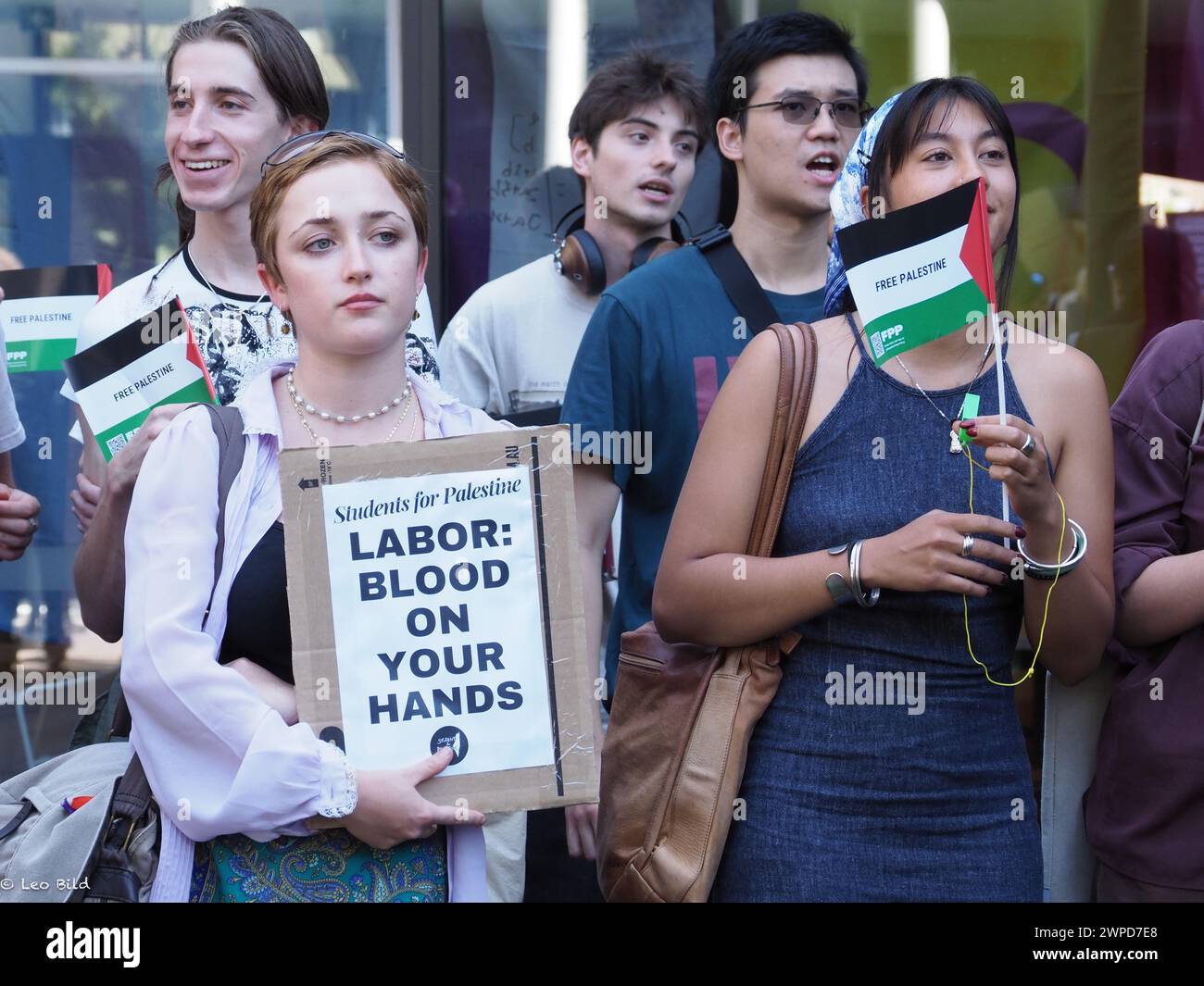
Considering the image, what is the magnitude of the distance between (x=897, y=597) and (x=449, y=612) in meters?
0.81

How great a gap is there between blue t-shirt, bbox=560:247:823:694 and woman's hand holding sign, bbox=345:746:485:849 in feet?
3.67

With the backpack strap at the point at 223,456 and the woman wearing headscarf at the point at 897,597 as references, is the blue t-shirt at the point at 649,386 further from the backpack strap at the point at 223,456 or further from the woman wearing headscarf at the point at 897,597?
the backpack strap at the point at 223,456

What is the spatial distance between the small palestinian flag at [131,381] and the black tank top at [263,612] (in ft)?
1.74

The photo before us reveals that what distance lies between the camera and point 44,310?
3.67 metres

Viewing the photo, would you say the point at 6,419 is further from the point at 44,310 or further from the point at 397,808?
the point at 397,808

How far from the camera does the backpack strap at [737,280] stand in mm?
3527

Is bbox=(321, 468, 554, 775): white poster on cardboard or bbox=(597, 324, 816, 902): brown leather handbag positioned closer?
bbox=(321, 468, 554, 775): white poster on cardboard

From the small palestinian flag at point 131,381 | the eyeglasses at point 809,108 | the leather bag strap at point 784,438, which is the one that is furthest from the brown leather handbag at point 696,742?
the eyeglasses at point 809,108

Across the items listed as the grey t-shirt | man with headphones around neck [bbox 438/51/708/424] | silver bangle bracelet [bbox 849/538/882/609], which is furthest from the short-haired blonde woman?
man with headphones around neck [bbox 438/51/708/424]

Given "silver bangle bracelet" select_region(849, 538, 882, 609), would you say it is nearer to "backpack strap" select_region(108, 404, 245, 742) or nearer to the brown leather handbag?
the brown leather handbag

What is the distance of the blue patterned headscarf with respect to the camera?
292cm

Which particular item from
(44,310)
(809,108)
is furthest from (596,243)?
(44,310)

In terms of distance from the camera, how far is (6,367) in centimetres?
372
